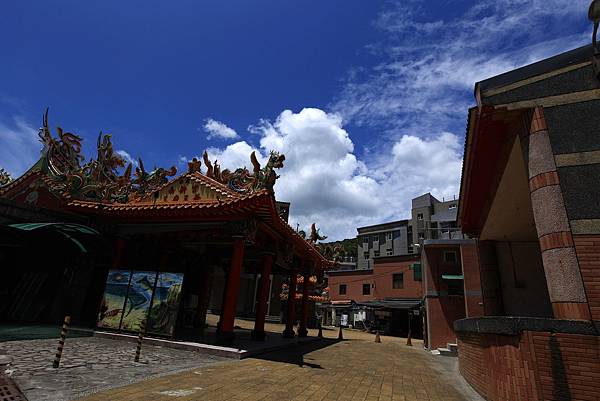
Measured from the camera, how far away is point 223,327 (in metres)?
10.2

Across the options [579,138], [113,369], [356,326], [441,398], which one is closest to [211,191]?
[113,369]

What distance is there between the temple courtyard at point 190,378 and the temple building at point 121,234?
1699 millimetres

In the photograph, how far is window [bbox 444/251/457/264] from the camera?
78.3 feet

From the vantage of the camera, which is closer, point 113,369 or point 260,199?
point 113,369

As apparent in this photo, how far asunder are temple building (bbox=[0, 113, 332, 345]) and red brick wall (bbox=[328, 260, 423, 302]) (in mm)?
23511

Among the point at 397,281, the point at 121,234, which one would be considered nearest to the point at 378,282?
the point at 397,281

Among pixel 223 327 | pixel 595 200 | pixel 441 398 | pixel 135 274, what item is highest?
pixel 595 200

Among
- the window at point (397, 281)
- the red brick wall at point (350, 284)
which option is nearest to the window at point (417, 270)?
the window at point (397, 281)

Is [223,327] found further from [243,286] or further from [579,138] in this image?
[243,286]

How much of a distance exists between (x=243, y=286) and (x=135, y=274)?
28540 mm

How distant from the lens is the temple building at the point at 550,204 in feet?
13.2

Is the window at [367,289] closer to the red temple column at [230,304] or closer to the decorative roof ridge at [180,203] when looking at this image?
the red temple column at [230,304]

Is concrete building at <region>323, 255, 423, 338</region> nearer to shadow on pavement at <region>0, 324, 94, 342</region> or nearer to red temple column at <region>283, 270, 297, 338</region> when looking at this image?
red temple column at <region>283, 270, 297, 338</region>

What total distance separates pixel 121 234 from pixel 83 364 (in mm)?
6809
